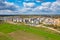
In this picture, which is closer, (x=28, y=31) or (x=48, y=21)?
(x=28, y=31)

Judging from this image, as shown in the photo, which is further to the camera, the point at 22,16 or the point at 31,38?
the point at 22,16

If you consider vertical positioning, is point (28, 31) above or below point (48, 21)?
below

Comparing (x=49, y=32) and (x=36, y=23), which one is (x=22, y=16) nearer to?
(x=36, y=23)

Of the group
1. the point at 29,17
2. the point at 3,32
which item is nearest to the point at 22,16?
the point at 29,17

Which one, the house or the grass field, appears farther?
the house

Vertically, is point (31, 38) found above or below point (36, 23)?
below

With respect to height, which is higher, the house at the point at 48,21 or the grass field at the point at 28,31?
the house at the point at 48,21

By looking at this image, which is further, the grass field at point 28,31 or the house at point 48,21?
the house at point 48,21

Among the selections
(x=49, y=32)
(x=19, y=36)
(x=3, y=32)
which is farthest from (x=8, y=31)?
(x=49, y=32)

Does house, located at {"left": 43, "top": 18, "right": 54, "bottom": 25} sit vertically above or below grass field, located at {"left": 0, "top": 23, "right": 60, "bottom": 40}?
above

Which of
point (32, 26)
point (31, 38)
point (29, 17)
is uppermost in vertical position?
point (29, 17)
